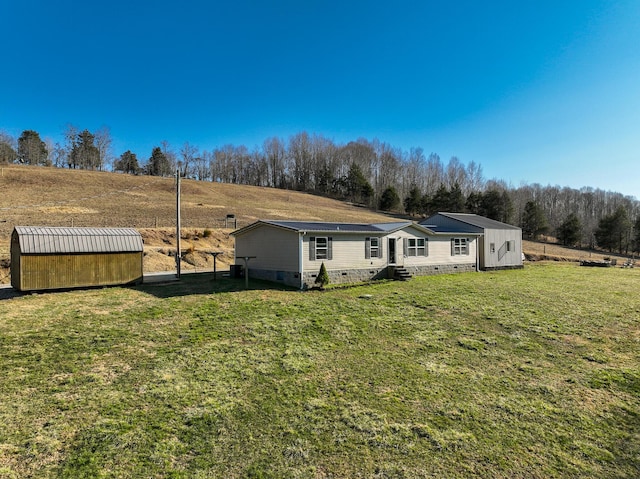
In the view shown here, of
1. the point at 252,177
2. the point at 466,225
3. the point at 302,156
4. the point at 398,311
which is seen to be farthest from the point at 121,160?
the point at 398,311

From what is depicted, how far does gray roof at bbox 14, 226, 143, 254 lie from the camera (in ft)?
44.7

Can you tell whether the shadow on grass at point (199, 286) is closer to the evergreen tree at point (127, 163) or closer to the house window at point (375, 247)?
the house window at point (375, 247)

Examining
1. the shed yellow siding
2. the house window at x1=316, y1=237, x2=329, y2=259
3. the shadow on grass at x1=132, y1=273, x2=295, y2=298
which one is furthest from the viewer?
the house window at x1=316, y1=237, x2=329, y2=259

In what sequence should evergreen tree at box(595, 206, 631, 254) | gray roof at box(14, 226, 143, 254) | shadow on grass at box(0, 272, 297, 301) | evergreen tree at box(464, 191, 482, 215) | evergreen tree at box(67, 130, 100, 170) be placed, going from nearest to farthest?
gray roof at box(14, 226, 143, 254), shadow on grass at box(0, 272, 297, 301), evergreen tree at box(595, 206, 631, 254), evergreen tree at box(464, 191, 482, 215), evergreen tree at box(67, 130, 100, 170)

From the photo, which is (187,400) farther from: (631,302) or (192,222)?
(192,222)

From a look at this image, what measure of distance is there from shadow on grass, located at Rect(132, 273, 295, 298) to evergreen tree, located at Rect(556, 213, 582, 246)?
50806 millimetres

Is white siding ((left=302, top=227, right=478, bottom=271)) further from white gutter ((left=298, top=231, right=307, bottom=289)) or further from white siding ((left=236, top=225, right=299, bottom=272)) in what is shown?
white siding ((left=236, top=225, right=299, bottom=272))

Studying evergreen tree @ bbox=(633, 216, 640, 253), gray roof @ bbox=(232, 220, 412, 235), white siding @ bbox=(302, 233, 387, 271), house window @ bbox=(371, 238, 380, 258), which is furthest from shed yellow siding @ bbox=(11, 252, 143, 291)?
evergreen tree @ bbox=(633, 216, 640, 253)

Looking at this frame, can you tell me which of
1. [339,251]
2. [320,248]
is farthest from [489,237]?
[320,248]

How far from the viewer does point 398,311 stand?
1209 centimetres

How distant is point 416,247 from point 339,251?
579 cm

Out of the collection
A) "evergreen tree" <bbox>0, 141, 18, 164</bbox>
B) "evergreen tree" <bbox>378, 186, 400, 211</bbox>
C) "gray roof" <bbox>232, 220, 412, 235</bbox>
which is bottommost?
"gray roof" <bbox>232, 220, 412, 235</bbox>

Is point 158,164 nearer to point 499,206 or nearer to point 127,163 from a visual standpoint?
point 127,163

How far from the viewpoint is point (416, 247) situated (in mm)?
20531
